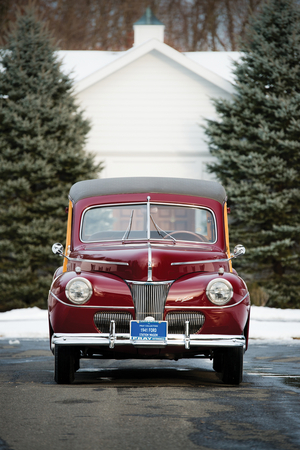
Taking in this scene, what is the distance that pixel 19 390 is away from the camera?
23.5 feet

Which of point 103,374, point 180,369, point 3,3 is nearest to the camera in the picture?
point 103,374

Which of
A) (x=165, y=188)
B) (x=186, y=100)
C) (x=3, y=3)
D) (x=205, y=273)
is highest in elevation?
(x=3, y=3)

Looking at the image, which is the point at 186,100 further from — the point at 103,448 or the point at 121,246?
the point at 103,448

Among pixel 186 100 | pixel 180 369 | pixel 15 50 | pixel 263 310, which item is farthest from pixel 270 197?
pixel 180 369

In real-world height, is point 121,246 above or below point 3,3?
below

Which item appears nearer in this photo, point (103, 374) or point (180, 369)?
point (103, 374)

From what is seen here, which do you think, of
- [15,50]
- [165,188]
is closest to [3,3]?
[15,50]

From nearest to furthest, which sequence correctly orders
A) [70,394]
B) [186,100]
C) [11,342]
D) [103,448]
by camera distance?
[103,448] < [70,394] < [11,342] < [186,100]

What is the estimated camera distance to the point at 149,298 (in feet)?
24.1

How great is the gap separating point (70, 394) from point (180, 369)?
2.50 m

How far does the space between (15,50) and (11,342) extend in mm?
10435

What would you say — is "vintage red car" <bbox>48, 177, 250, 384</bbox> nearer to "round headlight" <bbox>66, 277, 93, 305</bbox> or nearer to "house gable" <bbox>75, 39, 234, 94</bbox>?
"round headlight" <bbox>66, 277, 93, 305</bbox>

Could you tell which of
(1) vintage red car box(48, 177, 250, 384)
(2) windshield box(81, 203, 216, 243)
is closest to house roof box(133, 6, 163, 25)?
(2) windshield box(81, 203, 216, 243)

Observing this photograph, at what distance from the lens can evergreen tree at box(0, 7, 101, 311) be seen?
18984 mm
